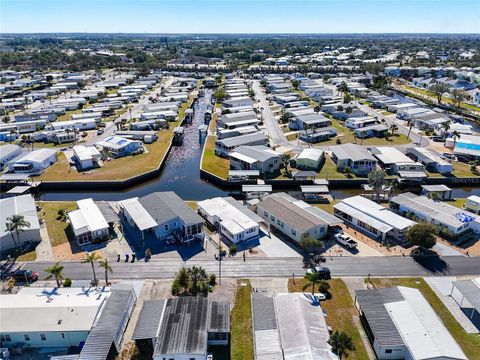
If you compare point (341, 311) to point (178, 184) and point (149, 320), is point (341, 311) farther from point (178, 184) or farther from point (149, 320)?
point (178, 184)

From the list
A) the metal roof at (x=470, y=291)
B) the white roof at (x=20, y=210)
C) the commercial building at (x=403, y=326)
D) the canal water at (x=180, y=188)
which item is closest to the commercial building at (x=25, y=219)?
the white roof at (x=20, y=210)

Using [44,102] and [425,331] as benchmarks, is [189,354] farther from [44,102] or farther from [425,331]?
[44,102]

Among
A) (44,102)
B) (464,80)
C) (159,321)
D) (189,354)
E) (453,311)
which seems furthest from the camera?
(464,80)

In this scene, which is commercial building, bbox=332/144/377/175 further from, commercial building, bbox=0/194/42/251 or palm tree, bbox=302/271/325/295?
commercial building, bbox=0/194/42/251

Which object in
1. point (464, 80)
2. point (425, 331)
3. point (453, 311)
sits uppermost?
point (464, 80)

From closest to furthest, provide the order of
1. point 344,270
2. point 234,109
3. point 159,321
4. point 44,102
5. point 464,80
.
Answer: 1. point 159,321
2. point 344,270
3. point 234,109
4. point 44,102
5. point 464,80

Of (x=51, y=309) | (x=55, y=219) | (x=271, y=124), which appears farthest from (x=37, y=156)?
(x=271, y=124)

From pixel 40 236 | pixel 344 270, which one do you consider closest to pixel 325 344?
pixel 344 270
